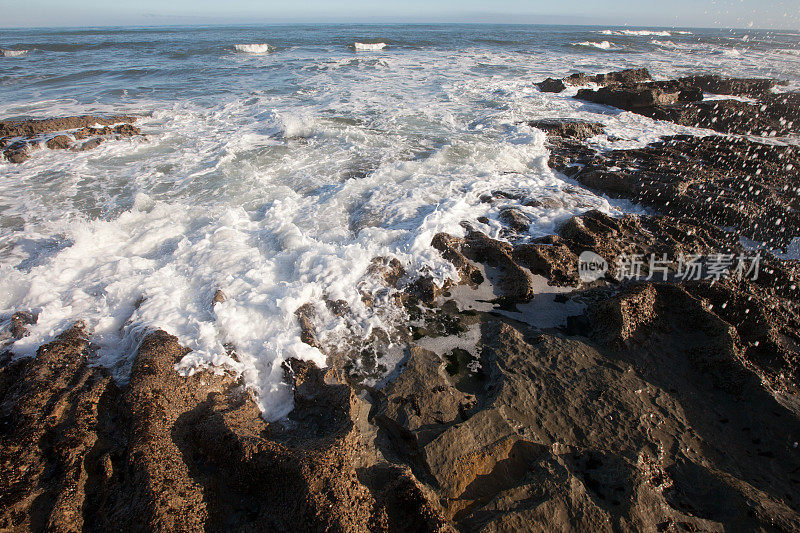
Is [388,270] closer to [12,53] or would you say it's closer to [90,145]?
[90,145]

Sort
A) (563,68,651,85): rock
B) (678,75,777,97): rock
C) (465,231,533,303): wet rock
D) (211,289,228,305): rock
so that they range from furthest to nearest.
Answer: (563,68,651,85): rock
(678,75,777,97): rock
(465,231,533,303): wet rock
(211,289,228,305): rock

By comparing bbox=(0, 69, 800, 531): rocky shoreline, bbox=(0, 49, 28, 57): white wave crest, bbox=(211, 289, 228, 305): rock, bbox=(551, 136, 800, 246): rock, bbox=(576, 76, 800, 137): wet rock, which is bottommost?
bbox=(0, 69, 800, 531): rocky shoreline

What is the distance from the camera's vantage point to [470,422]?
2.65 meters

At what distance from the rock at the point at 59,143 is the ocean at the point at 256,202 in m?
0.28

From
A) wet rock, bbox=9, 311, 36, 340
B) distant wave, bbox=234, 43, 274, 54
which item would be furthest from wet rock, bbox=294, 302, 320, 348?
distant wave, bbox=234, 43, 274, 54

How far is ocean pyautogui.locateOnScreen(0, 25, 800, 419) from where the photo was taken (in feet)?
→ 12.0

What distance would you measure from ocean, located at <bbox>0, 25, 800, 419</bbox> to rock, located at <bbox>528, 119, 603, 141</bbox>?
1.42 ft

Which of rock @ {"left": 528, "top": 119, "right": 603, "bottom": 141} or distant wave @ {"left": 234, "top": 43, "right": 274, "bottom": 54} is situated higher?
distant wave @ {"left": 234, "top": 43, "right": 274, "bottom": 54}

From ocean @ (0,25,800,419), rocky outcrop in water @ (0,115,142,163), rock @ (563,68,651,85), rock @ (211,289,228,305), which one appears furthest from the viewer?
rock @ (563,68,651,85)

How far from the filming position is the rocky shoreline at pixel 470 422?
214 centimetres

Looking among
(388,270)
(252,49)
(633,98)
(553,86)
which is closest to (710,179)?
(633,98)

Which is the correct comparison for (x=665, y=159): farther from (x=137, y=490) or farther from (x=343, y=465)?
(x=137, y=490)

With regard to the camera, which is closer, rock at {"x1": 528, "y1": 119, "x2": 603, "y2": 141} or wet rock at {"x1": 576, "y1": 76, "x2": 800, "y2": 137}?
rock at {"x1": 528, "y1": 119, "x2": 603, "y2": 141}

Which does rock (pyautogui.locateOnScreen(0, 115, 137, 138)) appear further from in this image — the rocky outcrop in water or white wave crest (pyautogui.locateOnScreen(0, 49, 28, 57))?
white wave crest (pyautogui.locateOnScreen(0, 49, 28, 57))
